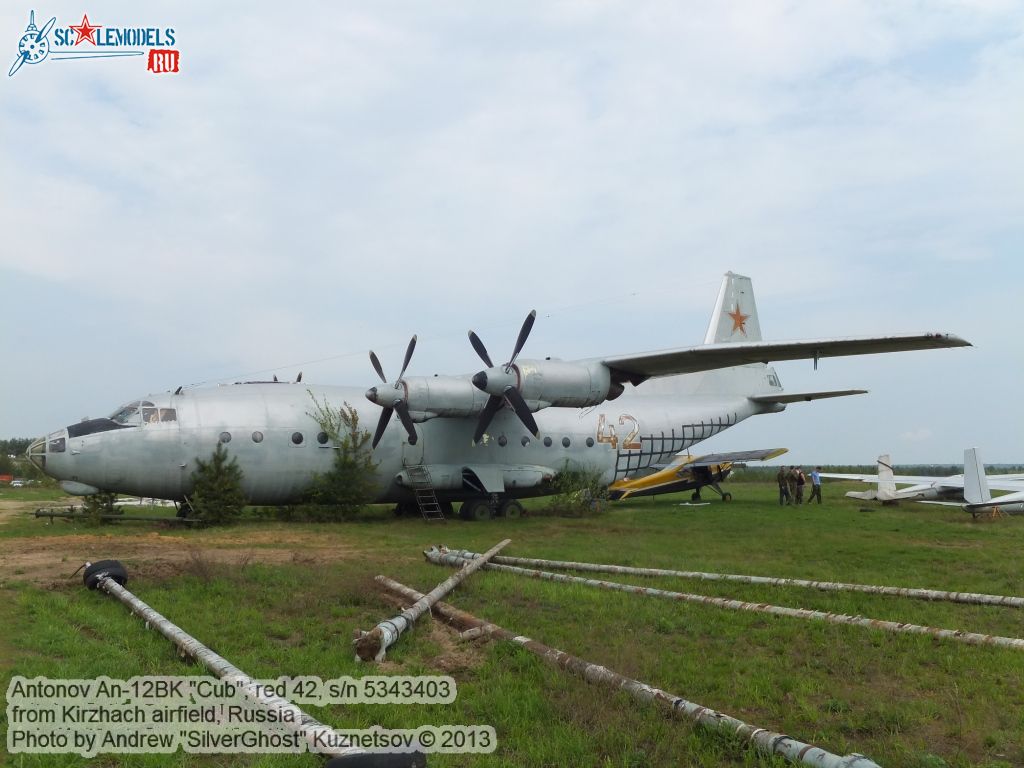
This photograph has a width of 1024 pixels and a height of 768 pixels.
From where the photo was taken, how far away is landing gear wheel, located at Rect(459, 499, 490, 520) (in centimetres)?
2192

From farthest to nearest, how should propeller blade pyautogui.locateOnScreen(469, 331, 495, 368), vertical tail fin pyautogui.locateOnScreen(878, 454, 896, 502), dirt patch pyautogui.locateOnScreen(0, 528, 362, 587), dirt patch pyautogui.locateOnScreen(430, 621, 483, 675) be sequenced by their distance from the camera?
vertical tail fin pyautogui.locateOnScreen(878, 454, 896, 502) < propeller blade pyautogui.locateOnScreen(469, 331, 495, 368) < dirt patch pyautogui.locateOnScreen(0, 528, 362, 587) < dirt patch pyautogui.locateOnScreen(430, 621, 483, 675)

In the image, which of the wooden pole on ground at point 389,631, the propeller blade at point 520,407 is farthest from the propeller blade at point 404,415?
the wooden pole on ground at point 389,631

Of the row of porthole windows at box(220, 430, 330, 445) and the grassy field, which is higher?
the row of porthole windows at box(220, 430, 330, 445)

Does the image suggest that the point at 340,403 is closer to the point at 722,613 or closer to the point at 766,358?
the point at 766,358

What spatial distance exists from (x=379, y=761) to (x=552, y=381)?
15870 millimetres

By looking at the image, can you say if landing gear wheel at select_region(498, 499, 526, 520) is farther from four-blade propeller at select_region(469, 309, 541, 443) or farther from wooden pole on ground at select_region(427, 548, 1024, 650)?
wooden pole on ground at select_region(427, 548, 1024, 650)

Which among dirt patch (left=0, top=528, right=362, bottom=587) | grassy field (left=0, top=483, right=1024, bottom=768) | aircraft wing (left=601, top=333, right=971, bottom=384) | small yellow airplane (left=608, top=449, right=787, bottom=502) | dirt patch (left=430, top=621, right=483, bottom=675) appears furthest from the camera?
small yellow airplane (left=608, top=449, right=787, bottom=502)

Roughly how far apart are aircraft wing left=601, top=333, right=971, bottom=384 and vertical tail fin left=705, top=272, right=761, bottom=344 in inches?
326

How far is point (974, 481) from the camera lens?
2200cm

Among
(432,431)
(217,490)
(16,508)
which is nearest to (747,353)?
(432,431)

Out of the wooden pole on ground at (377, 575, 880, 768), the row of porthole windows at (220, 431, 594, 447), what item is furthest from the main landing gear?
the wooden pole on ground at (377, 575, 880, 768)

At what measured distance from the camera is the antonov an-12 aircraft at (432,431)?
699 inches

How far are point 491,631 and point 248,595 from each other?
11.8ft

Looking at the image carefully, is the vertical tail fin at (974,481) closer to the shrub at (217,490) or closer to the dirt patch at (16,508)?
the shrub at (217,490)
